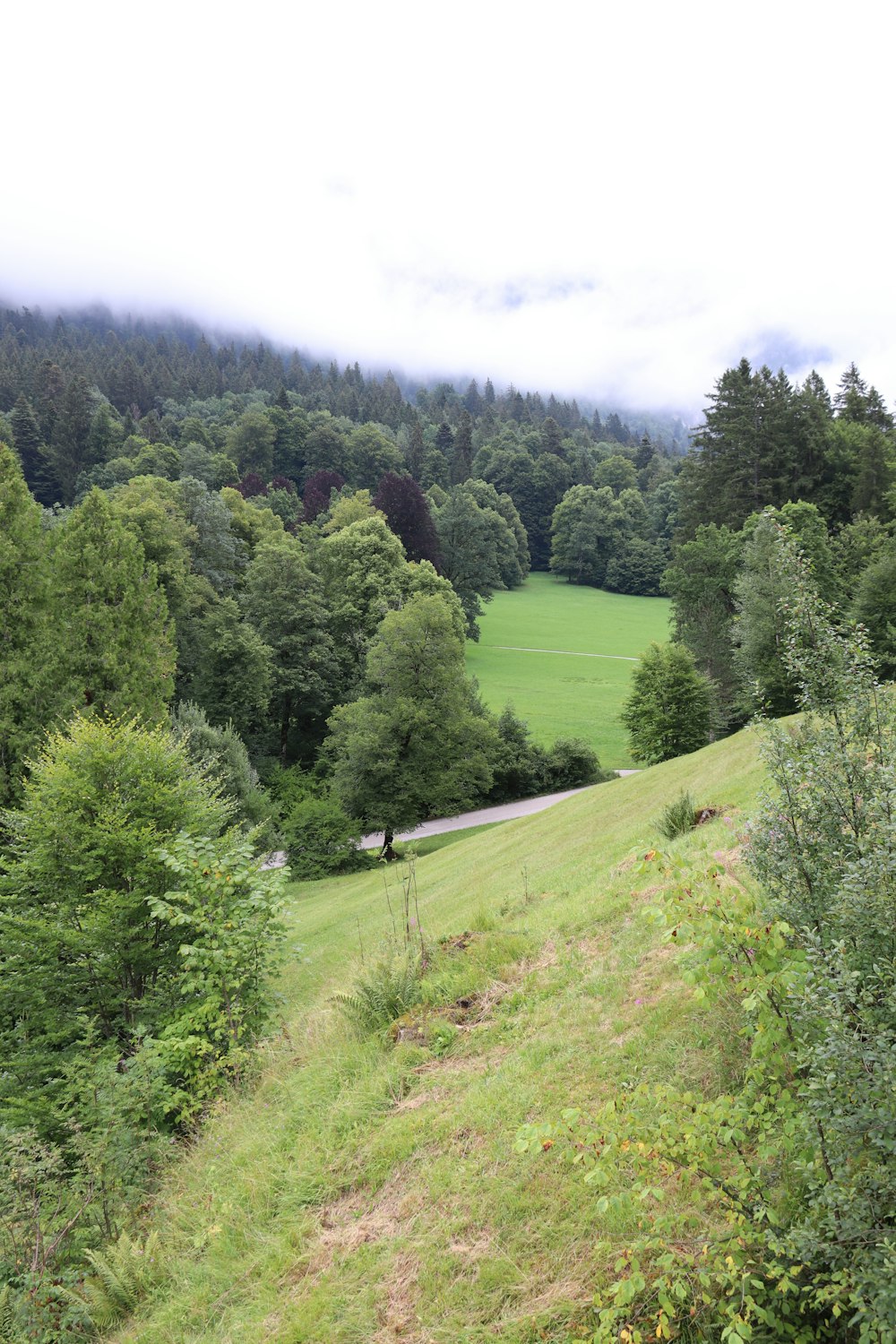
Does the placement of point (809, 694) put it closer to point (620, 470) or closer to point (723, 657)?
point (723, 657)

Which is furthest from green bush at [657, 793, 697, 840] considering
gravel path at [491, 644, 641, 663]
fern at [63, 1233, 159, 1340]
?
gravel path at [491, 644, 641, 663]

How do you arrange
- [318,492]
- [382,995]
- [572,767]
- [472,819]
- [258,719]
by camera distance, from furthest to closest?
[318,492]
[258,719]
[572,767]
[472,819]
[382,995]

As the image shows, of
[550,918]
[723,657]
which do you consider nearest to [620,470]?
[723,657]

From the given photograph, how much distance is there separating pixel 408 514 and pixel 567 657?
1923 centimetres

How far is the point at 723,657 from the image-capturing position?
4031cm

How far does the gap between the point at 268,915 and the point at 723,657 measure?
36.3 metres

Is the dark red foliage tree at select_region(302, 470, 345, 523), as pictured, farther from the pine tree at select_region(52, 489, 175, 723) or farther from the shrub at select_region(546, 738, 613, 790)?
the pine tree at select_region(52, 489, 175, 723)

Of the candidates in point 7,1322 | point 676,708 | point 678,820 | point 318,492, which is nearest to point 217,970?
point 7,1322

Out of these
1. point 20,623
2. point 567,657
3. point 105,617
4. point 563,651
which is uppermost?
point 105,617

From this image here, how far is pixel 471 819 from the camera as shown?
123ft

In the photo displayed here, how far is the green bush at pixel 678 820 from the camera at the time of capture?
12617 mm

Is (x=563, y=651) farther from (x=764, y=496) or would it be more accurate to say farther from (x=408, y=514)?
(x=764, y=496)

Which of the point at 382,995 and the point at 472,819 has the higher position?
the point at 382,995

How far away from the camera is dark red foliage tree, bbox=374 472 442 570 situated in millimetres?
63219
